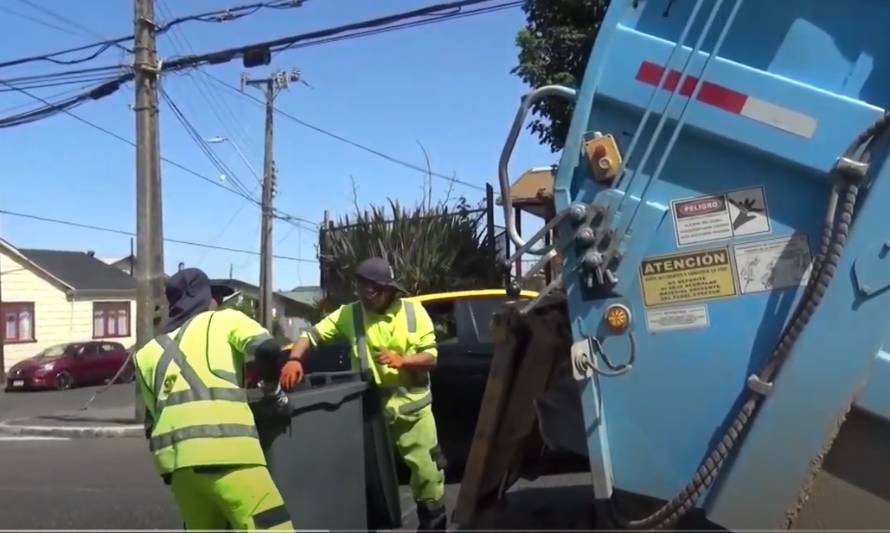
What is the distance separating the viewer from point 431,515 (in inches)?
192

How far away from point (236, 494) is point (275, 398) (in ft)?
1.24

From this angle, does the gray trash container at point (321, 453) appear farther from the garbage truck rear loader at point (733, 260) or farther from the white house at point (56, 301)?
the white house at point (56, 301)

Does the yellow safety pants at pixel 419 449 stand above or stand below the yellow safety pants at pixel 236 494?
below

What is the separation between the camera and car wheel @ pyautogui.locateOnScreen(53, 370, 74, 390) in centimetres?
2928

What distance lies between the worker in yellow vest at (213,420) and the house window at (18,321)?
1458 inches

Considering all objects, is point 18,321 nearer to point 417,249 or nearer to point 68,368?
point 68,368

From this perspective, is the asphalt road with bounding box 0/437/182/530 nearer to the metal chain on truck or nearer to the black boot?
the black boot

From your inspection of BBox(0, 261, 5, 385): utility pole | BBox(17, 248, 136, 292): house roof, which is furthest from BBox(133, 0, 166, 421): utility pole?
BBox(17, 248, 136, 292): house roof

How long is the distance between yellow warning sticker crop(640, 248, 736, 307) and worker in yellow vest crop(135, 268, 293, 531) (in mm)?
1373

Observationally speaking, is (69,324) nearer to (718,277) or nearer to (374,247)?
(374,247)

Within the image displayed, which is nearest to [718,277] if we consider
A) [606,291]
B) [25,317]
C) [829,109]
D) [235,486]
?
[606,291]

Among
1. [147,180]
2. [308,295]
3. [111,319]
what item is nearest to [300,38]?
[147,180]

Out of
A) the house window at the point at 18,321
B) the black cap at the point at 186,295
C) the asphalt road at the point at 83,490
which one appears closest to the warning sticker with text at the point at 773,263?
the black cap at the point at 186,295

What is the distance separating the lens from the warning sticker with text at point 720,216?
10.1ft
